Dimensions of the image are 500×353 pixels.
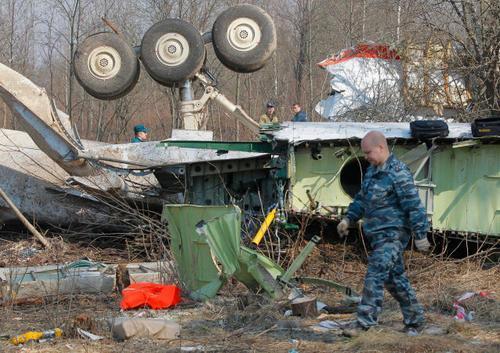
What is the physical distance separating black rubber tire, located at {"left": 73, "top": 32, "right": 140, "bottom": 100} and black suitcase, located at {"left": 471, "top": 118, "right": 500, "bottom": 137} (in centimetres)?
521

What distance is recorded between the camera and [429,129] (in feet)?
30.6

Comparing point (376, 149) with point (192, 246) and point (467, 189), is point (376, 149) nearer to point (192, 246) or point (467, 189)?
point (192, 246)

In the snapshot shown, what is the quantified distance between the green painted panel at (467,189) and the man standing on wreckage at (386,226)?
389 cm

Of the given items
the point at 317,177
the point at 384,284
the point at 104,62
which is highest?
the point at 104,62

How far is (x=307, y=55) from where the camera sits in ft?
87.3

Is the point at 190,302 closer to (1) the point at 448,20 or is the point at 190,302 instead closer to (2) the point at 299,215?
(2) the point at 299,215

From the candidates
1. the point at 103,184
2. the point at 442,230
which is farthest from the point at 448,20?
the point at 103,184

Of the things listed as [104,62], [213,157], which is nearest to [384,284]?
[213,157]

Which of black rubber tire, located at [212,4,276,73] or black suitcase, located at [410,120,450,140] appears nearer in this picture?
black suitcase, located at [410,120,450,140]

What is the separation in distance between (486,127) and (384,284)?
13.4 feet

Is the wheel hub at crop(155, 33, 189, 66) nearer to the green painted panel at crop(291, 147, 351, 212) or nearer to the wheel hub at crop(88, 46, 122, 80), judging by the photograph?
the wheel hub at crop(88, 46, 122, 80)

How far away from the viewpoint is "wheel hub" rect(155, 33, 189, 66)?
11.7m

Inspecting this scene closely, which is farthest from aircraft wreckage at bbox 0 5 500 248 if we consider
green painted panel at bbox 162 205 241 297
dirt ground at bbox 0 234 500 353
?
green painted panel at bbox 162 205 241 297

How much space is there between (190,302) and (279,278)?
0.91 metres
